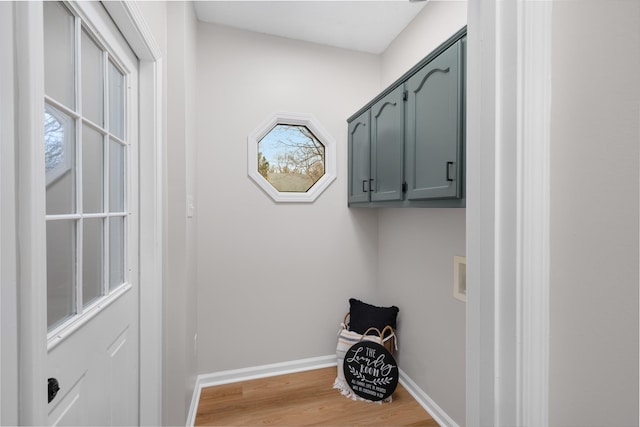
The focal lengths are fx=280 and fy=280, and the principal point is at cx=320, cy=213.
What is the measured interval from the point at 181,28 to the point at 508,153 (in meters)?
1.70

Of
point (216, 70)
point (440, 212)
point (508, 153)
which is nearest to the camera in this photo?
point (508, 153)

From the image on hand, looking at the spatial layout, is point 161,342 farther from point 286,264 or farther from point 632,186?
point 632,186

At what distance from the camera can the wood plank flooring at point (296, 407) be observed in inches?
67.3

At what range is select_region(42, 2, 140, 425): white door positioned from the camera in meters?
0.74

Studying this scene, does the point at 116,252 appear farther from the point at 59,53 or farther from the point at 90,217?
the point at 59,53

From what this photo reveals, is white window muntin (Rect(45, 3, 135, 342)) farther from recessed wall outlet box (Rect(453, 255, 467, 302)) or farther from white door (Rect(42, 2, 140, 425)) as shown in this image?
recessed wall outlet box (Rect(453, 255, 467, 302))

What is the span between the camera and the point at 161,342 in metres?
1.36

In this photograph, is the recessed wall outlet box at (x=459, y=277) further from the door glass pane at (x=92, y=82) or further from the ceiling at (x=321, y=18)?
the door glass pane at (x=92, y=82)

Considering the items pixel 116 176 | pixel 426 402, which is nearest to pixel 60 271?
pixel 116 176

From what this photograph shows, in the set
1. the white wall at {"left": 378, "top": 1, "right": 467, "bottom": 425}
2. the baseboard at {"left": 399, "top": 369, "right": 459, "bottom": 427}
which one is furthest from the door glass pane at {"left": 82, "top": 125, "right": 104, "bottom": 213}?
the baseboard at {"left": 399, "top": 369, "right": 459, "bottom": 427}

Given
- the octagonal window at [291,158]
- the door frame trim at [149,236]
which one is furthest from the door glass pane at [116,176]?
the octagonal window at [291,158]

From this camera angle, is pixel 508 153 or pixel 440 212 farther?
pixel 440 212

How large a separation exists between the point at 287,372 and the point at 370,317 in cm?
80

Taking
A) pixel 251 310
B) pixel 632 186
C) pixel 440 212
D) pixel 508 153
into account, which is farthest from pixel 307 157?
pixel 632 186
